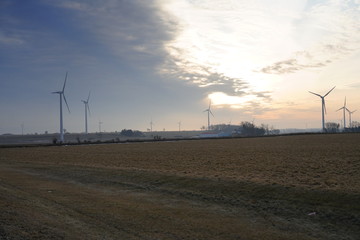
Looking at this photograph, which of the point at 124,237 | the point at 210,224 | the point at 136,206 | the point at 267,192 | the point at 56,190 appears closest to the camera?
the point at 124,237

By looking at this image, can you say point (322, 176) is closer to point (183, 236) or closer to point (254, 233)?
point (254, 233)

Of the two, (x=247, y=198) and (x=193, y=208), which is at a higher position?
(x=247, y=198)

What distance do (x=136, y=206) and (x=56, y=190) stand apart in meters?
7.82

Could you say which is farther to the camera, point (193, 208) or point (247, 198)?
point (247, 198)

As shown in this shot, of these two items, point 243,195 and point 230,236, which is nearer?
point 230,236

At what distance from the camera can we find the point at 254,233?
12.7 m

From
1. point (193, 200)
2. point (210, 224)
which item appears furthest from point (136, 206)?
point (210, 224)

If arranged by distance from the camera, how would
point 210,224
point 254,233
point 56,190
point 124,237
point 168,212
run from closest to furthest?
point 124,237 → point 254,233 → point 210,224 → point 168,212 → point 56,190

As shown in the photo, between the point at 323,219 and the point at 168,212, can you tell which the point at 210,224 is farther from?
the point at 323,219

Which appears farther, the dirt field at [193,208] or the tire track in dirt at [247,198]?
the tire track in dirt at [247,198]

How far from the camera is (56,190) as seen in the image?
22.3 metres

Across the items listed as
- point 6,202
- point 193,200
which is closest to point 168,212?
point 193,200

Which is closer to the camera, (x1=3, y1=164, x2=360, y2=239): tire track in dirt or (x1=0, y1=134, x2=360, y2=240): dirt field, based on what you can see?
(x1=0, y1=134, x2=360, y2=240): dirt field

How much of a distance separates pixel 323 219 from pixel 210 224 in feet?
16.1
